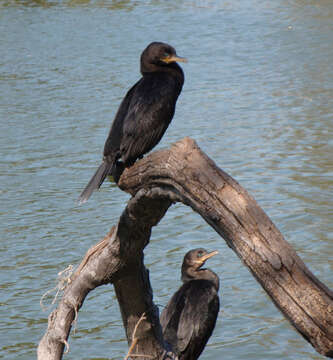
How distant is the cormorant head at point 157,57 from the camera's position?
4.46 m

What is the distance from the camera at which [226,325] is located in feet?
19.2

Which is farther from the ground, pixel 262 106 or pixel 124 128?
pixel 124 128

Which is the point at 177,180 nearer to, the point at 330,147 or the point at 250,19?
the point at 330,147

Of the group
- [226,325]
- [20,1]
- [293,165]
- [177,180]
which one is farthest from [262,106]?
[20,1]

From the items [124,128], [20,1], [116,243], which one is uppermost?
[124,128]

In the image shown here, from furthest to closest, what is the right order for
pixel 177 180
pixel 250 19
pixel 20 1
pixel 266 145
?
pixel 20 1, pixel 250 19, pixel 266 145, pixel 177 180

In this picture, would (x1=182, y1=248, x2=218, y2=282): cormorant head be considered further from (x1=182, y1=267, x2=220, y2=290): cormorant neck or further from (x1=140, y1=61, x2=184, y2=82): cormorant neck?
(x1=140, y1=61, x2=184, y2=82): cormorant neck

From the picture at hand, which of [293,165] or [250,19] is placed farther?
[250,19]

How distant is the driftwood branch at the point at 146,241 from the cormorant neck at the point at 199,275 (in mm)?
890

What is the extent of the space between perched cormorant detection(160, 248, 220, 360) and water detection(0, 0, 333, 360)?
832 mm

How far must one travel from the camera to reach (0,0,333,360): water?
19.9 ft

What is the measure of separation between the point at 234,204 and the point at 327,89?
32.2ft

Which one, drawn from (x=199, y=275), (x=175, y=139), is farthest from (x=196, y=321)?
(x=175, y=139)

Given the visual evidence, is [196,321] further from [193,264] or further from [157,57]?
[157,57]
